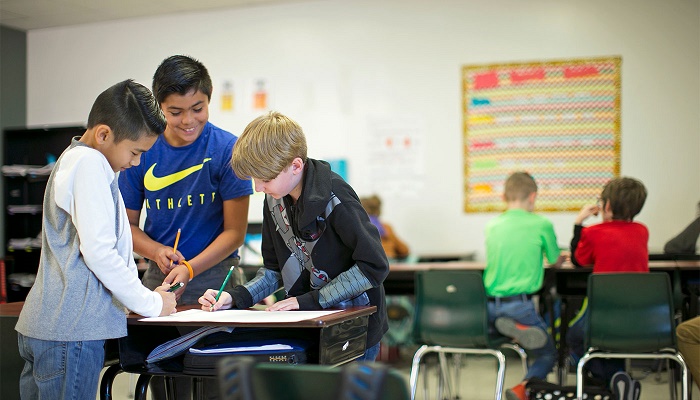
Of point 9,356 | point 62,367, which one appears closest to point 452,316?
point 9,356

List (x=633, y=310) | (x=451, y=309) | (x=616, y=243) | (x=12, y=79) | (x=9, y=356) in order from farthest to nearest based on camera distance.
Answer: (x=12, y=79)
(x=616, y=243)
(x=451, y=309)
(x=633, y=310)
(x=9, y=356)

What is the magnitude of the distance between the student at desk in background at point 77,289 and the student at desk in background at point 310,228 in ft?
0.99

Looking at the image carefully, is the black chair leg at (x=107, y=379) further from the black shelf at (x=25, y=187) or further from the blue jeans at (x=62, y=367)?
the black shelf at (x=25, y=187)

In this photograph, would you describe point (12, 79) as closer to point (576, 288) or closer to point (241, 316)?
point (576, 288)

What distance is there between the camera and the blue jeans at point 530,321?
4062mm

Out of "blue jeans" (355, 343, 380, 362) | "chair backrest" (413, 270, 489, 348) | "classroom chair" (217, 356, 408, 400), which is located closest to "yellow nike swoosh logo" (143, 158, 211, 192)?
"blue jeans" (355, 343, 380, 362)

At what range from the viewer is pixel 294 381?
1243mm

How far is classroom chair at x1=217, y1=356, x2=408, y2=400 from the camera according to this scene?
3.91 feet

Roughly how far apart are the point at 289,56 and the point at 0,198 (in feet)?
10.8

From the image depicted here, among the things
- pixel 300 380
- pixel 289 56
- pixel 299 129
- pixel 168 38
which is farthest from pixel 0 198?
pixel 300 380

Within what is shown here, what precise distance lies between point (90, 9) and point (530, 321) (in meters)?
5.63

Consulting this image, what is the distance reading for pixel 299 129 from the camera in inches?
79.1

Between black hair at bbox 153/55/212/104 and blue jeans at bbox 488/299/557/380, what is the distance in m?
2.30

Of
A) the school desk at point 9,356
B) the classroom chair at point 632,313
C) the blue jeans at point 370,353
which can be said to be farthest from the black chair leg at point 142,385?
the classroom chair at point 632,313
